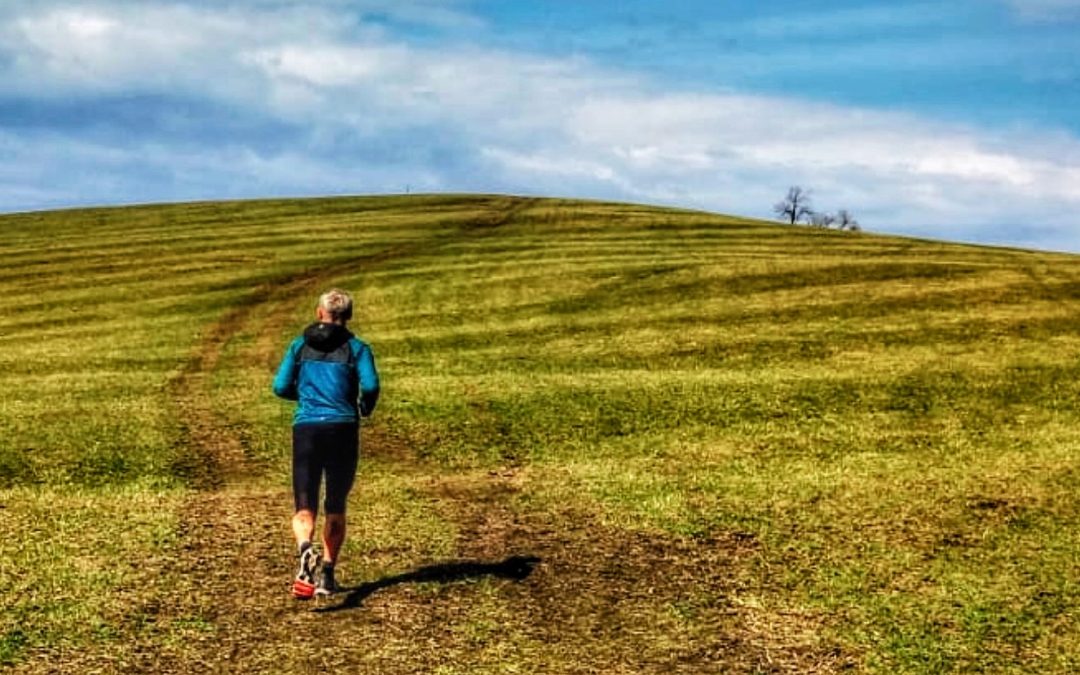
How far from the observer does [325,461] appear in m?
12.8

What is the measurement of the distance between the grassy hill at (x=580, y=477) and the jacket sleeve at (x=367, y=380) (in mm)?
2398

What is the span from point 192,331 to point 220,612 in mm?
25682

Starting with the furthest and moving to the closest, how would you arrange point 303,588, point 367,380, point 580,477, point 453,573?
point 580,477 < point 453,573 < point 303,588 < point 367,380

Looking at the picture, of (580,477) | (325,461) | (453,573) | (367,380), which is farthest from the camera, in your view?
(580,477)

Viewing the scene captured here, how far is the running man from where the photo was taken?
12.8m

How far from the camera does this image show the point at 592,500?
18.4 meters

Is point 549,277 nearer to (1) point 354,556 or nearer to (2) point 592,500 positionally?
(2) point 592,500

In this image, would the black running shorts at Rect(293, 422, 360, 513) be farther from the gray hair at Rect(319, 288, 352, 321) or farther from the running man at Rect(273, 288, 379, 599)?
the gray hair at Rect(319, 288, 352, 321)

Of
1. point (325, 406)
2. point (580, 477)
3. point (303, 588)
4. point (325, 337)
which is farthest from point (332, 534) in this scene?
point (580, 477)

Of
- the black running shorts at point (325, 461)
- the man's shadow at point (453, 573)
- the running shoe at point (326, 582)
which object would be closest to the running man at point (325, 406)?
the black running shorts at point (325, 461)

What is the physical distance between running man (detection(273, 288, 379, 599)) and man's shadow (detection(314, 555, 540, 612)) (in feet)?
2.82

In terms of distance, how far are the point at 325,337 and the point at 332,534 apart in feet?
7.62

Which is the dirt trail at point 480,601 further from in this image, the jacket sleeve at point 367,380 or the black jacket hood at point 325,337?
the black jacket hood at point 325,337

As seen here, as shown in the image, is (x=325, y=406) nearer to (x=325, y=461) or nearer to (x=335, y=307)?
(x=325, y=461)
